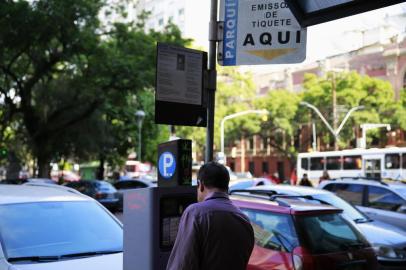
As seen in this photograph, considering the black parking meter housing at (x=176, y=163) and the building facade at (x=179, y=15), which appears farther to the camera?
the building facade at (x=179, y=15)

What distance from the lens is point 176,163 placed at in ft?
13.6

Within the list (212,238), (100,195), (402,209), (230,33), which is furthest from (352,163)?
(212,238)

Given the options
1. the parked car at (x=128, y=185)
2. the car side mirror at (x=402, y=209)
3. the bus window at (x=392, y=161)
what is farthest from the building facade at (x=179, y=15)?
the car side mirror at (x=402, y=209)

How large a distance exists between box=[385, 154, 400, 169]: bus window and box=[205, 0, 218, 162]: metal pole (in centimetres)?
2952

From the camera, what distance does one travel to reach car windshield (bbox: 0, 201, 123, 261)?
5.14 metres

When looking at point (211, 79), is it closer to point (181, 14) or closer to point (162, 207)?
point (162, 207)

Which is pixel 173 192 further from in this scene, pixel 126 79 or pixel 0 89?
pixel 0 89

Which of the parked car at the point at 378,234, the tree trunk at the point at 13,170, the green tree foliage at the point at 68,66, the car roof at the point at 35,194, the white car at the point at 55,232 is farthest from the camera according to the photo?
the tree trunk at the point at 13,170

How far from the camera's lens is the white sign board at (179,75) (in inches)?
170

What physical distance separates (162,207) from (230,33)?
5.35ft

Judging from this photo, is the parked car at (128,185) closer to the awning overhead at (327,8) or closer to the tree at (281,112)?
the awning overhead at (327,8)

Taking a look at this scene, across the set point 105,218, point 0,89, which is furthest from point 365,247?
point 0,89

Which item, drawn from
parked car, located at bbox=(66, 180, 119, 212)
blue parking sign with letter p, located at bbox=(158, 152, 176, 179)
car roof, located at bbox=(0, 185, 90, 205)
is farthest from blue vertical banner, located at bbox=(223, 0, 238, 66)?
parked car, located at bbox=(66, 180, 119, 212)

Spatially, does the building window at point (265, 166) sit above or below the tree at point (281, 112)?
below
